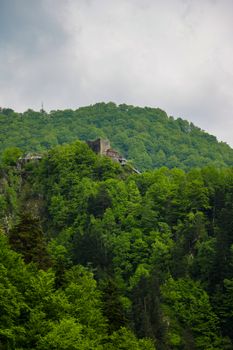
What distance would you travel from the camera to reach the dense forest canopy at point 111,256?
5397cm

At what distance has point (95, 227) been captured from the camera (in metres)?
96.5

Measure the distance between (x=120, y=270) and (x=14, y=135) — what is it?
368ft

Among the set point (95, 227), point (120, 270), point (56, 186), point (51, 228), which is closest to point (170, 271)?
point (120, 270)

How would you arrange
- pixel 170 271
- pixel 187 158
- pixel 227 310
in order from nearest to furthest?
pixel 227 310, pixel 170 271, pixel 187 158

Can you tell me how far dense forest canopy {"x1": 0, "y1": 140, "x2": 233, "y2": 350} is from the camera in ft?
177

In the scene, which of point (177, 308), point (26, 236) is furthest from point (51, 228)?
point (26, 236)

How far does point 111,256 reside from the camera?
90938 millimetres

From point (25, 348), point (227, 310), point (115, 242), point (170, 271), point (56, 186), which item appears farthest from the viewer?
point (56, 186)

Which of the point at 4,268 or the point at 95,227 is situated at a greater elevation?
the point at 95,227

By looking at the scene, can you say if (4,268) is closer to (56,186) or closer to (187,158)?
(56,186)

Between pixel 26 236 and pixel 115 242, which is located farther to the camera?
pixel 115 242

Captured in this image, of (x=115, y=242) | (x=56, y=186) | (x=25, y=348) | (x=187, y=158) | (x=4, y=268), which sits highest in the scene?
(x=187, y=158)

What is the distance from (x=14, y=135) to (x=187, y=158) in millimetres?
46926

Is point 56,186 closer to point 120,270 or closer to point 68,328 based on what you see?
point 120,270
